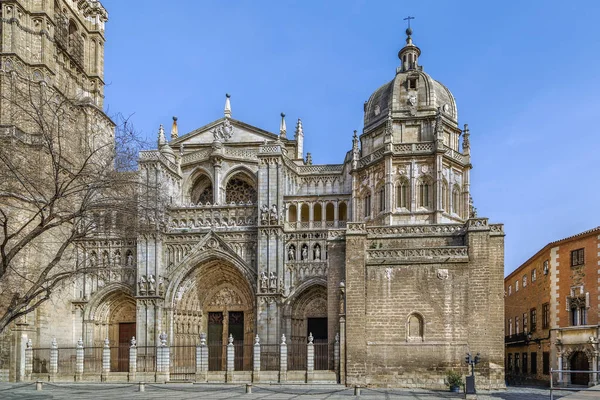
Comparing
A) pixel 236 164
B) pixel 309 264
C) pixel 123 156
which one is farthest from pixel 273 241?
pixel 123 156

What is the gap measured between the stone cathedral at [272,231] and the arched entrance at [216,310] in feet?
0.25

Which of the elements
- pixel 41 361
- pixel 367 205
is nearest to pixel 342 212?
pixel 367 205

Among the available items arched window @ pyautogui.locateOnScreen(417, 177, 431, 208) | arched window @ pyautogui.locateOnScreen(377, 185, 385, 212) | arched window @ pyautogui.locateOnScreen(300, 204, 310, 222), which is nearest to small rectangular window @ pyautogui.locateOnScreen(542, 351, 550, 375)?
arched window @ pyautogui.locateOnScreen(417, 177, 431, 208)

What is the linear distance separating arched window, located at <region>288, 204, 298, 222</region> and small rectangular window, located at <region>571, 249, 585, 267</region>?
14.0 meters

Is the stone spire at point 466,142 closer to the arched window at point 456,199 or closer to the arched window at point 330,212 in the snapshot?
the arched window at point 456,199

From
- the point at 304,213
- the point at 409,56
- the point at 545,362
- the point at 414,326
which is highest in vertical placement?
the point at 409,56

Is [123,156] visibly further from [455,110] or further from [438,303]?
[455,110]

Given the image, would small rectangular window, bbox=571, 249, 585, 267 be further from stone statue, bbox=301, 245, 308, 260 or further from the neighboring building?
stone statue, bbox=301, 245, 308, 260

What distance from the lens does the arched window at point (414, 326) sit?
22.8m

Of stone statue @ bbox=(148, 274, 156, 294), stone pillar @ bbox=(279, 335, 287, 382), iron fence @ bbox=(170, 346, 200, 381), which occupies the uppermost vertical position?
stone statue @ bbox=(148, 274, 156, 294)

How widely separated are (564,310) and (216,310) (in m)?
16.8

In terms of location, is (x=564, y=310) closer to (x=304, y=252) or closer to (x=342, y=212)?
(x=304, y=252)

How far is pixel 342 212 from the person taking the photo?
36.4 m

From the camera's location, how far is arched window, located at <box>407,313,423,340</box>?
898 inches
